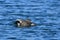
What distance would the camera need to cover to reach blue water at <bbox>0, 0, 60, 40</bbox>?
66.8ft

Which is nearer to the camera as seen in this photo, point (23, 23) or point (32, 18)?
point (23, 23)

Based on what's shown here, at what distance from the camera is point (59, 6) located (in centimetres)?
2758

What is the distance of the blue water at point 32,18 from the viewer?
802 inches

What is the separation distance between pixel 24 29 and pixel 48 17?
9.67ft

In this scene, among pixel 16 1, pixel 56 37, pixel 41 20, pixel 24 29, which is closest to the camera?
pixel 56 37

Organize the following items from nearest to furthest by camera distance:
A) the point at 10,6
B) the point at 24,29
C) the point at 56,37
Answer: the point at 56,37 → the point at 24,29 → the point at 10,6

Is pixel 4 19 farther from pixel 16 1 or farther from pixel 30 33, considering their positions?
pixel 16 1

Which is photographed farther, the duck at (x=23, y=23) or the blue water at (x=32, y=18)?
the duck at (x=23, y=23)

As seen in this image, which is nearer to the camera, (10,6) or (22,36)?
(22,36)

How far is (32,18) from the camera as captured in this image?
23.9 metres

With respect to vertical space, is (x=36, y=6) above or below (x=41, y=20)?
above

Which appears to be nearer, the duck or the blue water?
the blue water

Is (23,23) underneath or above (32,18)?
underneath

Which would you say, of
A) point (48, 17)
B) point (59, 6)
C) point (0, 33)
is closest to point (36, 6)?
point (59, 6)
